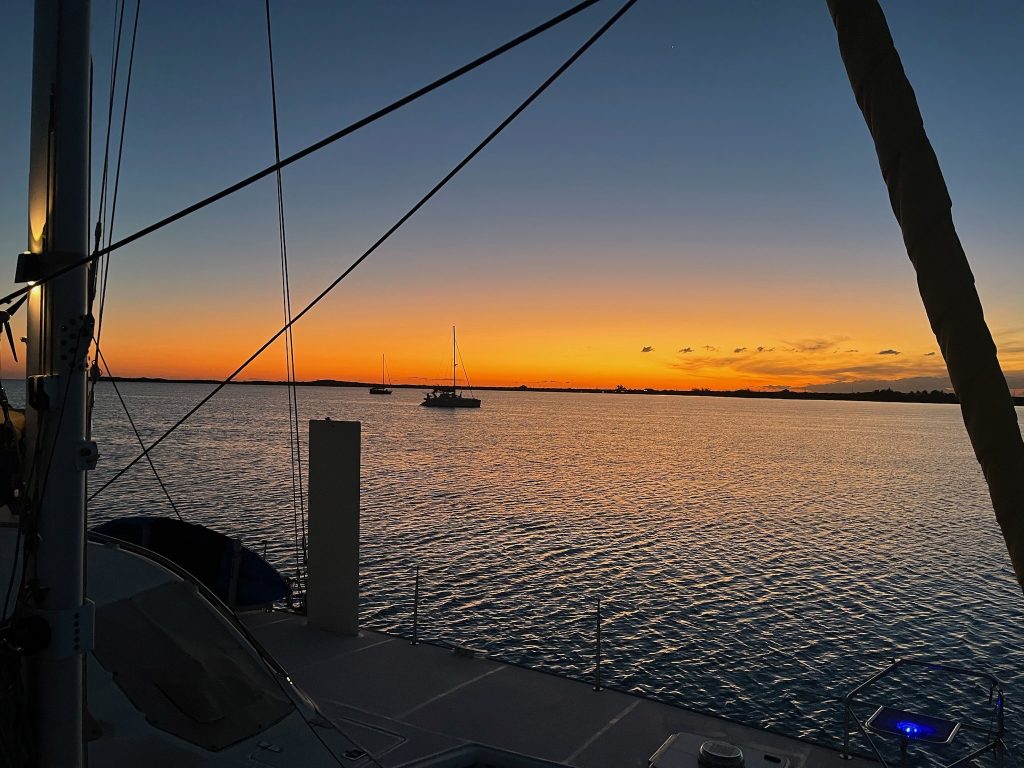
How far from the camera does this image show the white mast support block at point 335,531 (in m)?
13.0

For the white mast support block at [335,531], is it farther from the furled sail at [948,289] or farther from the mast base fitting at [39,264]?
the furled sail at [948,289]

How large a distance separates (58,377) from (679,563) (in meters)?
31.9

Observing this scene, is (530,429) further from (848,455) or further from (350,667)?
(350,667)

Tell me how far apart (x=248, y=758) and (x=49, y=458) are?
3.35m

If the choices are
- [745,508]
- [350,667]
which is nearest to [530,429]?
[745,508]

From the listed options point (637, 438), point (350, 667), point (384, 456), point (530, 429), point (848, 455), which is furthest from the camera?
point (530, 429)

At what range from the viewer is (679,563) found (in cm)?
3338

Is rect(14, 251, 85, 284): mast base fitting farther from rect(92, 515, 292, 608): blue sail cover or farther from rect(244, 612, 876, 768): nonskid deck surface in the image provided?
rect(92, 515, 292, 608): blue sail cover

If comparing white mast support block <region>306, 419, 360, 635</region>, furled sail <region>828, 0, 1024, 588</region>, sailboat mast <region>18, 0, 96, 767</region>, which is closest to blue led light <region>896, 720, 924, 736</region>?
furled sail <region>828, 0, 1024, 588</region>

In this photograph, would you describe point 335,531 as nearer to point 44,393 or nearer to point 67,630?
point 67,630

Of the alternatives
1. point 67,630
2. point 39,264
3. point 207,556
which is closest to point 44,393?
point 39,264

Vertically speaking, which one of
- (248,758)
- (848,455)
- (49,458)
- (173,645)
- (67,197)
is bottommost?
(848,455)

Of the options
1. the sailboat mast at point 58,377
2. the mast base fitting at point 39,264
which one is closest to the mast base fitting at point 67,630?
the sailboat mast at point 58,377

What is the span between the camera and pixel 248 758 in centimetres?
620
